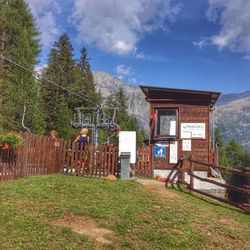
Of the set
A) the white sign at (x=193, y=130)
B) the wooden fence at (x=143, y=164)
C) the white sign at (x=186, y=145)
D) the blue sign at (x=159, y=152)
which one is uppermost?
the white sign at (x=193, y=130)

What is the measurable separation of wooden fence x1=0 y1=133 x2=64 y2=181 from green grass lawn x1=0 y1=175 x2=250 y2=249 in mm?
1604

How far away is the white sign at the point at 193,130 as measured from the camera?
19703 millimetres

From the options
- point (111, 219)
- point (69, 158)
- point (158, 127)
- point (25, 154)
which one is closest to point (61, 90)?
point (158, 127)

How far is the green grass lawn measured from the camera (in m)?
7.55

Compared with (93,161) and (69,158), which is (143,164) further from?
(69,158)

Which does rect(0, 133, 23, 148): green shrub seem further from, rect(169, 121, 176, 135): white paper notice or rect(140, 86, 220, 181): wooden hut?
rect(169, 121, 176, 135): white paper notice

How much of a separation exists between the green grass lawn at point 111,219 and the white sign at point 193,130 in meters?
7.10

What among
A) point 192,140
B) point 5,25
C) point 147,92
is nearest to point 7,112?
point 5,25

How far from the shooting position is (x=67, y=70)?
53406mm

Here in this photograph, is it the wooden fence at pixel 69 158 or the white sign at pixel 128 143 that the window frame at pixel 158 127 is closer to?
the white sign at pixel 128 143

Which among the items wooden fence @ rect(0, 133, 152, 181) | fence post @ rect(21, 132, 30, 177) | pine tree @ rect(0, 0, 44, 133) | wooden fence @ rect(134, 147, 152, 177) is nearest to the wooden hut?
wooden fence @ rect(134, 147, 152, 177)

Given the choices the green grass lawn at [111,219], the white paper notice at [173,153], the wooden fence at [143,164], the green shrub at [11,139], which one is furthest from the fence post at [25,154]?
the white paper notice at [173,153]

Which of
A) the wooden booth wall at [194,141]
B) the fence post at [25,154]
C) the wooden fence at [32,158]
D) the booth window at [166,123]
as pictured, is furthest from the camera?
the booth window at [166,123]

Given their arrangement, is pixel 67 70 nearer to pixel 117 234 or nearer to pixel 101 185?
pixel 101 185
